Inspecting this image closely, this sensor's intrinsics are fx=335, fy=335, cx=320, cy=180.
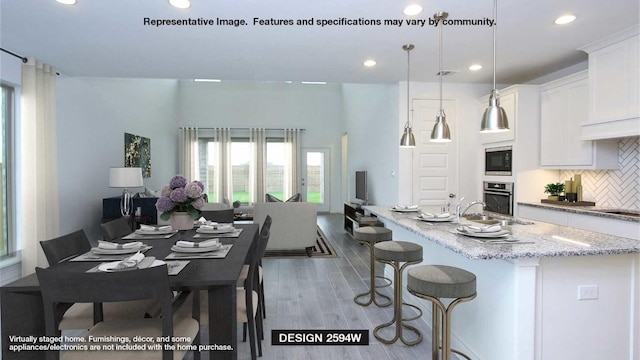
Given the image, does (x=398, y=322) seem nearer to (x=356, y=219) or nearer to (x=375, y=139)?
(x=356, y=219)

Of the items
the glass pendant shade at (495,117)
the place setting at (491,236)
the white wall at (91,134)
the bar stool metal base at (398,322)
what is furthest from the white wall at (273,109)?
the place setting at (491,236)

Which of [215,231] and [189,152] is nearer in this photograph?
[215,231]

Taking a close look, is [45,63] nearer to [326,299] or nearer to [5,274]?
[5,274]

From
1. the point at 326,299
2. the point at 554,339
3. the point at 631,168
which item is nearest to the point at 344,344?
the point at 326,299

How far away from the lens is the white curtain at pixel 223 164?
30.2ft

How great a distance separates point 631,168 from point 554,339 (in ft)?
8.85

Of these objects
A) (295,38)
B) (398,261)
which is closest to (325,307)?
(398,261)

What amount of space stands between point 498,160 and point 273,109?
253 inches

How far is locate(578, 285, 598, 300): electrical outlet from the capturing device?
1.75m

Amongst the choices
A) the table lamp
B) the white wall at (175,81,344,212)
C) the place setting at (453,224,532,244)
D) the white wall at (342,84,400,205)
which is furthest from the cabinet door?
the white wall at (175,81,344,212)

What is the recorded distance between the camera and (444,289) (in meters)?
1.67

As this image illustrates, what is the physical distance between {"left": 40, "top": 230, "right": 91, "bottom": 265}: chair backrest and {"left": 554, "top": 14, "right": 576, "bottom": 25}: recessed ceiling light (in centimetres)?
395

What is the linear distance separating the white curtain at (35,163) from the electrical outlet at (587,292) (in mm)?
4944

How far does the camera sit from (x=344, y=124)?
30.8 ft
